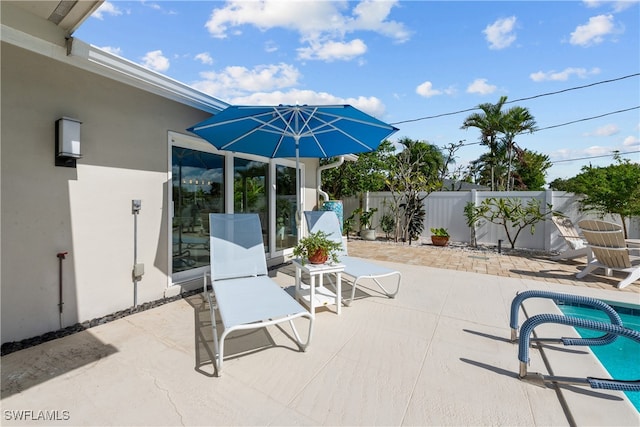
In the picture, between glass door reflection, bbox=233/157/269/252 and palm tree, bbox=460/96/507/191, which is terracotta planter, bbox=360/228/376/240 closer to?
glass door reflection, bbox=233/157/269/252

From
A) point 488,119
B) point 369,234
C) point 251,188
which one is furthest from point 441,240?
point 488,119

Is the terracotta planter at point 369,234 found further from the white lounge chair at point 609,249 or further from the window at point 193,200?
the window at point 193,200

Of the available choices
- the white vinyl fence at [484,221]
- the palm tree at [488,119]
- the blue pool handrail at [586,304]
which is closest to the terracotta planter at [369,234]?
the white vinyl fence at [484,221]

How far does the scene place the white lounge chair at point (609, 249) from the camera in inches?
223

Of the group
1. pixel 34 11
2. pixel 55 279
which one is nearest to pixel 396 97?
pixel 34 11

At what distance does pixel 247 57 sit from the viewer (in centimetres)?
820

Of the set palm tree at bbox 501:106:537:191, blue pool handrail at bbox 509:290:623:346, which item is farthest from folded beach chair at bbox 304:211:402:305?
palm tree at bbox 501:106:537:191

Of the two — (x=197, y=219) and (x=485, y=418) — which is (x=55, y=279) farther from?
(x=485, y=418)

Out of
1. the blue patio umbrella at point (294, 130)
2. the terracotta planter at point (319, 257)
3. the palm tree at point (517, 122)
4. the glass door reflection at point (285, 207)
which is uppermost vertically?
the palm tree at point (517, 122)

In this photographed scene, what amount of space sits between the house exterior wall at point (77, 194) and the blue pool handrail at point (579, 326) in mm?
4847

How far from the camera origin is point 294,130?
4914mm

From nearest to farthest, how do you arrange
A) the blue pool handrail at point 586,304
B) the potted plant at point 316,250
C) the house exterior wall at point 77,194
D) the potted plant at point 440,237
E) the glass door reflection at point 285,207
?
1. the blue pool handrail at point 586,304
2. the house exterior wall at point 77,194
3. the potted plant at point 316,250
4. the glass door reflection at point 285,207
5. the potted plant at point 440,237

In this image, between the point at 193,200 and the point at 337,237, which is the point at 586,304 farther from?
the point at 193,200

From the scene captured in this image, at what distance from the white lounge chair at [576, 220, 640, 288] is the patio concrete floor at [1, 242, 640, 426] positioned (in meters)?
3.66
